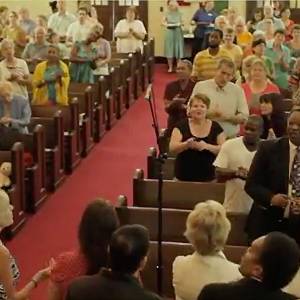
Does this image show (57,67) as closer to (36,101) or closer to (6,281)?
(36,101)

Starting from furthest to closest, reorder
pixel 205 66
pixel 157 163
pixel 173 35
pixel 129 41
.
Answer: pixel 173 35 < pixel 129 41 < pixel 205 66 < pixel 157 163

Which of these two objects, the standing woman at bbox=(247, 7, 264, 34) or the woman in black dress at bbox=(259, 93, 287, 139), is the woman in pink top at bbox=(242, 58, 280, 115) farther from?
the standing woman at bbox=(247, 7, 264, 34)

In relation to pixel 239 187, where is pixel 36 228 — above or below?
below

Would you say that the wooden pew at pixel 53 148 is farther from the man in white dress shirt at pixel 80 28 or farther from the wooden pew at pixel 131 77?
the man in white dress shirt at pixel 80 28

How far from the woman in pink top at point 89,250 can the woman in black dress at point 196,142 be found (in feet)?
8.93

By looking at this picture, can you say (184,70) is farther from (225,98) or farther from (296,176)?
(296,176)

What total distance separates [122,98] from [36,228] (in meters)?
4.85

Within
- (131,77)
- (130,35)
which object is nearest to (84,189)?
(131,77)

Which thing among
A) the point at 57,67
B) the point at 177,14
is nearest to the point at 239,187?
the point at 57,67

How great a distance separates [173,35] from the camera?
16.6 meters

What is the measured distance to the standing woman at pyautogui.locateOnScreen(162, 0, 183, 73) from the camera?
16.4m

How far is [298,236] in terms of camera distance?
5.00 m

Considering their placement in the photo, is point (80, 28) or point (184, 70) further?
point (80, 28)

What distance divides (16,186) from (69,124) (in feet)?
6.54
